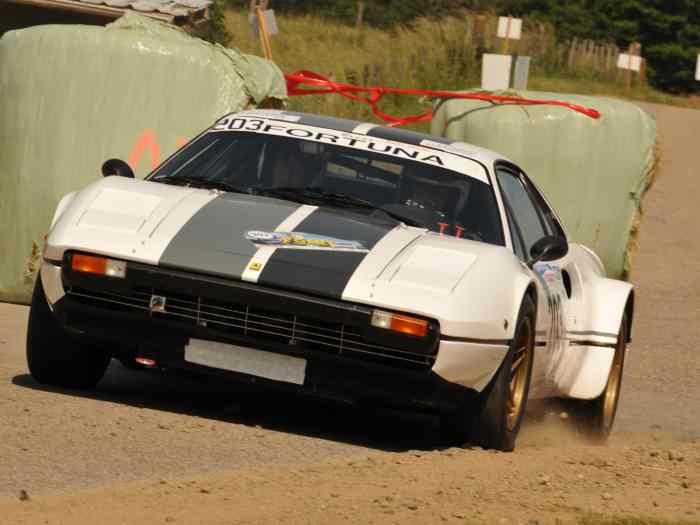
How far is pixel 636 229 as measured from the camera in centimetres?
1500

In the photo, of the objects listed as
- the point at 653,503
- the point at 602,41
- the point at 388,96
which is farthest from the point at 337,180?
the point at 602,41

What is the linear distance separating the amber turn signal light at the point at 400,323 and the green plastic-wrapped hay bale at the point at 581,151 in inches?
311

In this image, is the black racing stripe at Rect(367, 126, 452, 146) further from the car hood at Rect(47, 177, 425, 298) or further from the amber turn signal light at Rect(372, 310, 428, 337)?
the amber turn signal light at Rect(372, 310, 428, 337)

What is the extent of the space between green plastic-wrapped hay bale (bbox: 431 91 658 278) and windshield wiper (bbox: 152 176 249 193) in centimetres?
679

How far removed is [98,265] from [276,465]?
118cm

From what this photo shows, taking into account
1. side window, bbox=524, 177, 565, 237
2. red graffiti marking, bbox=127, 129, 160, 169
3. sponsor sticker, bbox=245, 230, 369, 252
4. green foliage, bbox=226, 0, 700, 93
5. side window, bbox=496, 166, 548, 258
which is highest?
sponsor sticker, bbox=245, 230, 369, 252

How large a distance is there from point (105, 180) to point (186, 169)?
0.54 meters

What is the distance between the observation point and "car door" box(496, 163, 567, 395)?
25.7ft

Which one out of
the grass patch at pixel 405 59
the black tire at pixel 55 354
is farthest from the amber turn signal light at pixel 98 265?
the grass patch at pixel 405 59

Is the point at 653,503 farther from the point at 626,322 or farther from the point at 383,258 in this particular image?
the point at 626,322

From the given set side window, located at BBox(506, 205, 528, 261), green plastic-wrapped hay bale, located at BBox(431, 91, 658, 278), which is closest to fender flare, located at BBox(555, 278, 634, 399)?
side window, located at BBox(506, 205, 528, 261)

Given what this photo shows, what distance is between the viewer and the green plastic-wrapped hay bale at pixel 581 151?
1450 centimetres

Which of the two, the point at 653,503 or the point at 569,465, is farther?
the point at 569,465

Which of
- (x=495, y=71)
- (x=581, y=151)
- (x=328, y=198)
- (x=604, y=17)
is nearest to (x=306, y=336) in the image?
(x=328, y=198)
